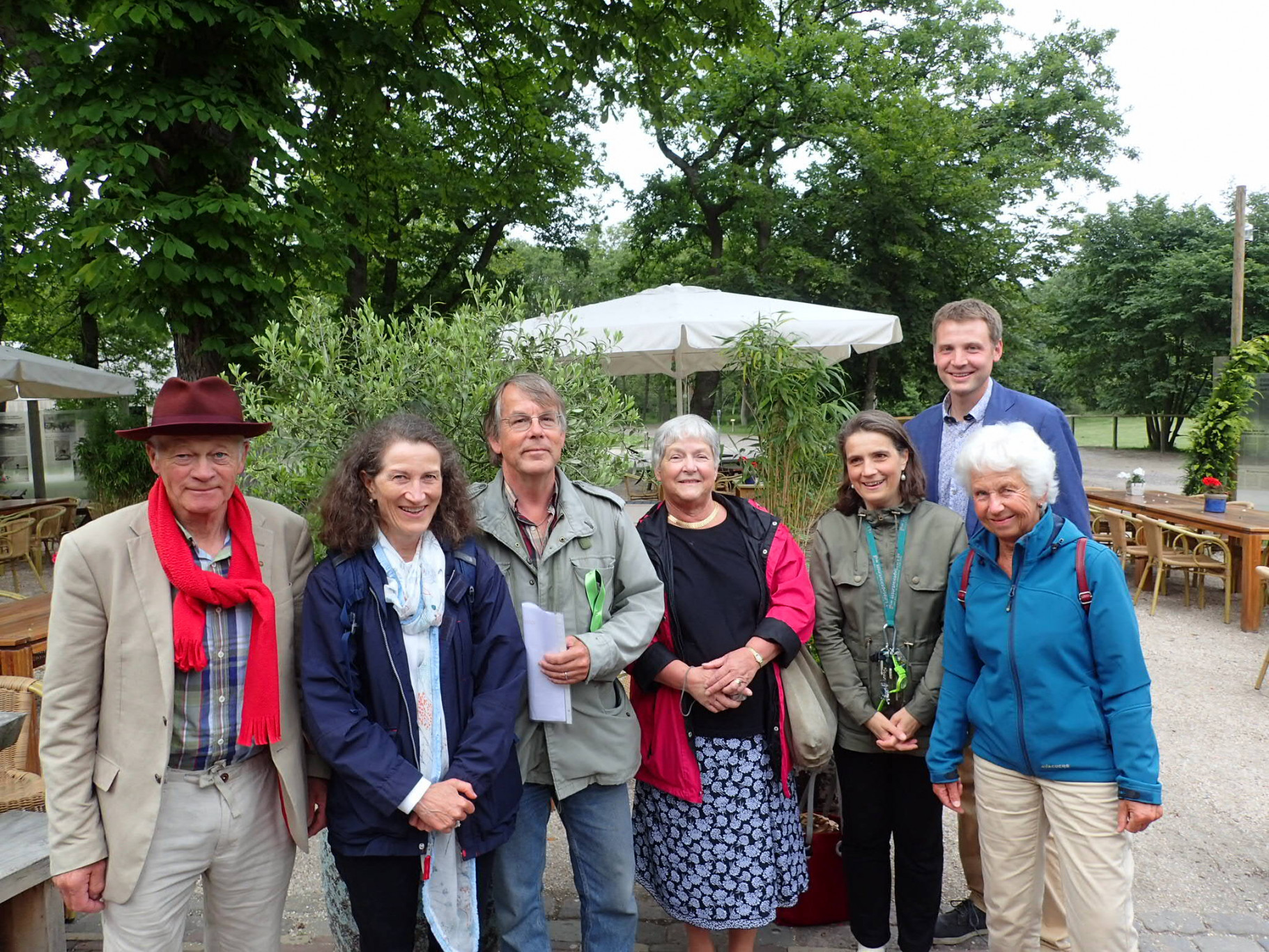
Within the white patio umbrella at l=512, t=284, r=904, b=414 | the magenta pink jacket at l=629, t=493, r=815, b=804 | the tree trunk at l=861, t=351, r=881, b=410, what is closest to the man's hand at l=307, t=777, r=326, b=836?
the magenta pink jacket at l=629, t=493, r=815, b=804

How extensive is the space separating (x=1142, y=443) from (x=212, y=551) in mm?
35949

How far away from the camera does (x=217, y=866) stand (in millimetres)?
2137

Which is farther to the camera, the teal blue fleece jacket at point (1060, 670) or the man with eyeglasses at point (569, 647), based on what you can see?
the man with eyeglasses at point (569, 647)

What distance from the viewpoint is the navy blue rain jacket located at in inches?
81.0

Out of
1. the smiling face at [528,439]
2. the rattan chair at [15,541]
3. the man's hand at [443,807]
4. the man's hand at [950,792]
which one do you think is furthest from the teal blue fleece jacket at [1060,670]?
the rattan chair at [15,541]

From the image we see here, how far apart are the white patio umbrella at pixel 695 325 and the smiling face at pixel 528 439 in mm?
4290

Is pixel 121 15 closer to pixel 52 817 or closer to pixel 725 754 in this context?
pixel 52 817

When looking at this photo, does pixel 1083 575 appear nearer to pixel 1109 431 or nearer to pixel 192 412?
pixel 192 412

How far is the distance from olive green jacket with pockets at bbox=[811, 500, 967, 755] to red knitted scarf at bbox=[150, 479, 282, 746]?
1.60m

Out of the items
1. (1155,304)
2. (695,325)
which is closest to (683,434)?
(695,325)

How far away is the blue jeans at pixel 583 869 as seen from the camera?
2385 mm

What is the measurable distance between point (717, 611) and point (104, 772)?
163 cm

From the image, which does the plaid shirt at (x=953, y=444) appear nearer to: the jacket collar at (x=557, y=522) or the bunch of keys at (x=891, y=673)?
the bunch of keys at (x=891, y=673)

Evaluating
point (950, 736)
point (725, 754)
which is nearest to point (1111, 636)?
point (950, 736)
